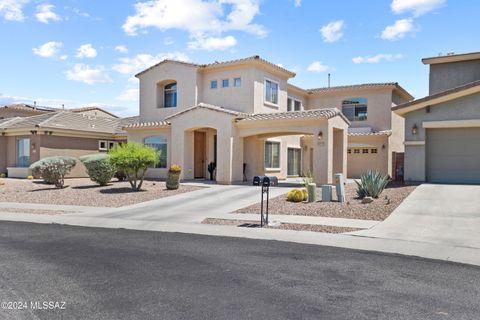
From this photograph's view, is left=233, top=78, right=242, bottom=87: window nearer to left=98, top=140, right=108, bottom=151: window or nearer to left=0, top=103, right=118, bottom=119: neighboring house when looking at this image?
left=98, top=140, right=108, bottom=151: window

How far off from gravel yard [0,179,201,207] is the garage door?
1086 cm

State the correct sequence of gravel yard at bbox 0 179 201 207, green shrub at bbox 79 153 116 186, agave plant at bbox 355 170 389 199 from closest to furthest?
1. agave plant at bbox 355 170 389 199
2. gravel yard at bbox 0 179 201 207
3. green shrub at bbox 79 153 116 186

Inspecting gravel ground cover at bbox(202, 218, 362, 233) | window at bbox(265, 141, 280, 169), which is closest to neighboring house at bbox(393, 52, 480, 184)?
window at bbox(265, 141, 280, 169)

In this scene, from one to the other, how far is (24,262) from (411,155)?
53.1ft

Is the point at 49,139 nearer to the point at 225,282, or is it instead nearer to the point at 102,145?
the point at 102,145

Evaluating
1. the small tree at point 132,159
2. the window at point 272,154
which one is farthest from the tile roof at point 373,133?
the small tree at point 132,159

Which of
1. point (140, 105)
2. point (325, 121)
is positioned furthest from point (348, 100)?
point (140, 105)

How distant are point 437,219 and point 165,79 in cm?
Answer: 1967

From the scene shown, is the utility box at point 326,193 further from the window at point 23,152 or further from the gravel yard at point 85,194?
the window at point 23,152

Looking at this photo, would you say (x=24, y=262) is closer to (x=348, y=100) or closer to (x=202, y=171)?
(x=202, y=171)

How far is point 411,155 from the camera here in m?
18.6

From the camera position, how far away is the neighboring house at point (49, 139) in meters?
26.2

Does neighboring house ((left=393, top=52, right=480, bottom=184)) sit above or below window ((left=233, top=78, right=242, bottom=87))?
below

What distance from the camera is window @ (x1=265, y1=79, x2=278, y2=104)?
25.5m
